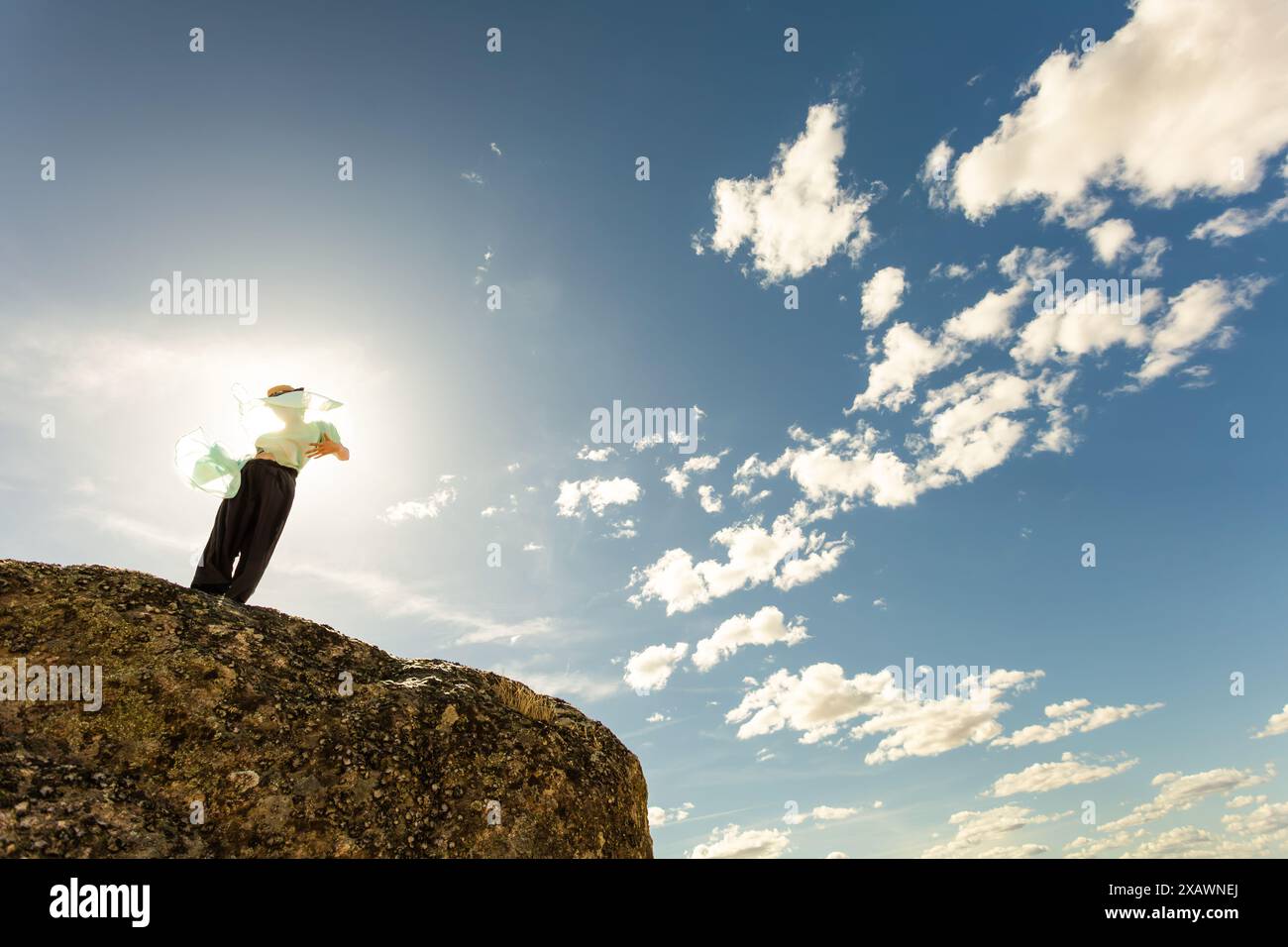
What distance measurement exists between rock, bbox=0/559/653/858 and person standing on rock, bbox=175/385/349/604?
1579 millimetres

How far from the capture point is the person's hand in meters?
10.0

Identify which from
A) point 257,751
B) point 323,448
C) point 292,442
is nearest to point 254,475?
point 292,442

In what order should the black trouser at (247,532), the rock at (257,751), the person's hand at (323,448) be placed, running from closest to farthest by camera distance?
the rock at (257,751), the black trouser at (247,532), the person's hand at (323,448)

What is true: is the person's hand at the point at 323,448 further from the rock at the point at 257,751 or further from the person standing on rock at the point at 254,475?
Answer: the rock at the point at 257,751

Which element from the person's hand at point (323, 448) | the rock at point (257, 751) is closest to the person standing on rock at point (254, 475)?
the person's hand at point (323, 448)

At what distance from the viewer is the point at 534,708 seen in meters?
7.65

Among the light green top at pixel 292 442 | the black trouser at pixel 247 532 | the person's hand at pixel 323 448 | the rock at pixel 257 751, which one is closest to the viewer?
the rock at pixel 257 751

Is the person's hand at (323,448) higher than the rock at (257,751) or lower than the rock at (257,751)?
higher

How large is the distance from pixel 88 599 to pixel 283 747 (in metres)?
2.41

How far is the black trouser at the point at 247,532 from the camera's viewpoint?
895 cm

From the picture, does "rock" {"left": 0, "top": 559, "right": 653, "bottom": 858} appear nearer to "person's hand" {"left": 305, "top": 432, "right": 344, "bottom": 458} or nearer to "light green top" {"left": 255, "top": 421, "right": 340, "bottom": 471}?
"light green top" {"left": 255, "top": 421, "right": 340, "bottom": 471}

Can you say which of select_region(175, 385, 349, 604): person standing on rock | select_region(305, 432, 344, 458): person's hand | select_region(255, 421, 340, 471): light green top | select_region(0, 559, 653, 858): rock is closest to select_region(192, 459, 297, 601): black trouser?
select_region(175, 385, 349, 604): person standing on rock
